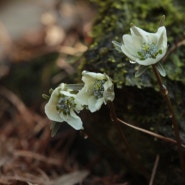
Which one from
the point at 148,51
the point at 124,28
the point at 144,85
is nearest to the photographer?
the point at 148,51

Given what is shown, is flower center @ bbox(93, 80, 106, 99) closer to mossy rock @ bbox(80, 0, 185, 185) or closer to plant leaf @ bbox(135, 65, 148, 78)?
plant leaf @ bbox(135, 65, 148, 78)

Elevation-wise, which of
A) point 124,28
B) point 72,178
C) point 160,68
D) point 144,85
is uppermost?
point 160,68

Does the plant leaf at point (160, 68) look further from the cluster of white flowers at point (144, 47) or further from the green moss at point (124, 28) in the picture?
the green moss at point (124, 28)

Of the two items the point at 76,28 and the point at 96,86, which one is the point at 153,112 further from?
the point at 76,28

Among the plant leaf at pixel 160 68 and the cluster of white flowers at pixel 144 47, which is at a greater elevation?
the cluster of white flowers at pixel 144 47

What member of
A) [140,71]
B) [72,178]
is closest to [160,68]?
[140,71]

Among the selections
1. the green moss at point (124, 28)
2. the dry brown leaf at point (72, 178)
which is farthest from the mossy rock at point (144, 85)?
the dry brown leaf at point (72, 178)

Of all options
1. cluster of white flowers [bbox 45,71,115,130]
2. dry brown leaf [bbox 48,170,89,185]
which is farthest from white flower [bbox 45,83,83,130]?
dry brown leaf [bbox 48,170,89,185]

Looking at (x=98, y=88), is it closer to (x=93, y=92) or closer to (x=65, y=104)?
(x=93, y=92)
